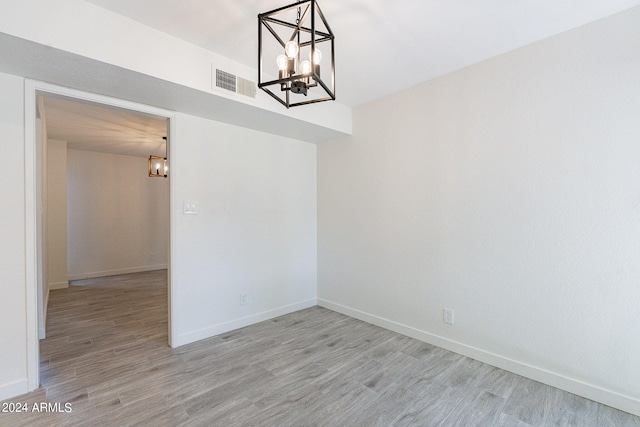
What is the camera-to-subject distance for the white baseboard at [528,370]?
191 centimetres

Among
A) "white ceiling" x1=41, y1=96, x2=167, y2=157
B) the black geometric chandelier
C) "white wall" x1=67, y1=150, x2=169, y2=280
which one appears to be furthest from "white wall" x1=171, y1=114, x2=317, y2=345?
"white wall" x1=67, y1=150, x2=169, y2=280

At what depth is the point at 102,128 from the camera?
13.8ft

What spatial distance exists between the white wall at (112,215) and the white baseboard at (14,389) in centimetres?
386

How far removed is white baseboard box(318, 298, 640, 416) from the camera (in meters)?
1.91

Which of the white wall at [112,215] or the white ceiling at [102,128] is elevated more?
the white ceiling at [102,128]

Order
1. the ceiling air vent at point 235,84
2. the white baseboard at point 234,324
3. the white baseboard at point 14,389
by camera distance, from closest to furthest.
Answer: the white baseboard at point 14,389
the ceiling air vent at point 235,84
the white baseboard at point 234,324

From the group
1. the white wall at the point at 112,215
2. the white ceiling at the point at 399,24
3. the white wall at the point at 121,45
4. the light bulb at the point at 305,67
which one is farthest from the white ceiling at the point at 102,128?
the light bulb at the point at 305,67

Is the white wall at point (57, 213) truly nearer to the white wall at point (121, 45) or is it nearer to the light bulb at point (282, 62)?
the white wall at point (121, 45)

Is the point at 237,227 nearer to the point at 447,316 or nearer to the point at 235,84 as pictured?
the point at 235,84

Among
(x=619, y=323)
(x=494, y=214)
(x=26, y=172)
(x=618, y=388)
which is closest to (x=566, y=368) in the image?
(x=618, y=388)

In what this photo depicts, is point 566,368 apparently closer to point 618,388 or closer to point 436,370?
point 618,388

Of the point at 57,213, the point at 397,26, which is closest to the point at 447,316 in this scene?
the point at 397,26

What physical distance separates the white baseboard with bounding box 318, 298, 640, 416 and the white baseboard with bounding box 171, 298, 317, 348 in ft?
3.40

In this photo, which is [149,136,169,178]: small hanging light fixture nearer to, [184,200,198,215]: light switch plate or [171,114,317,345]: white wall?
[171,114,317,345]: white wall
